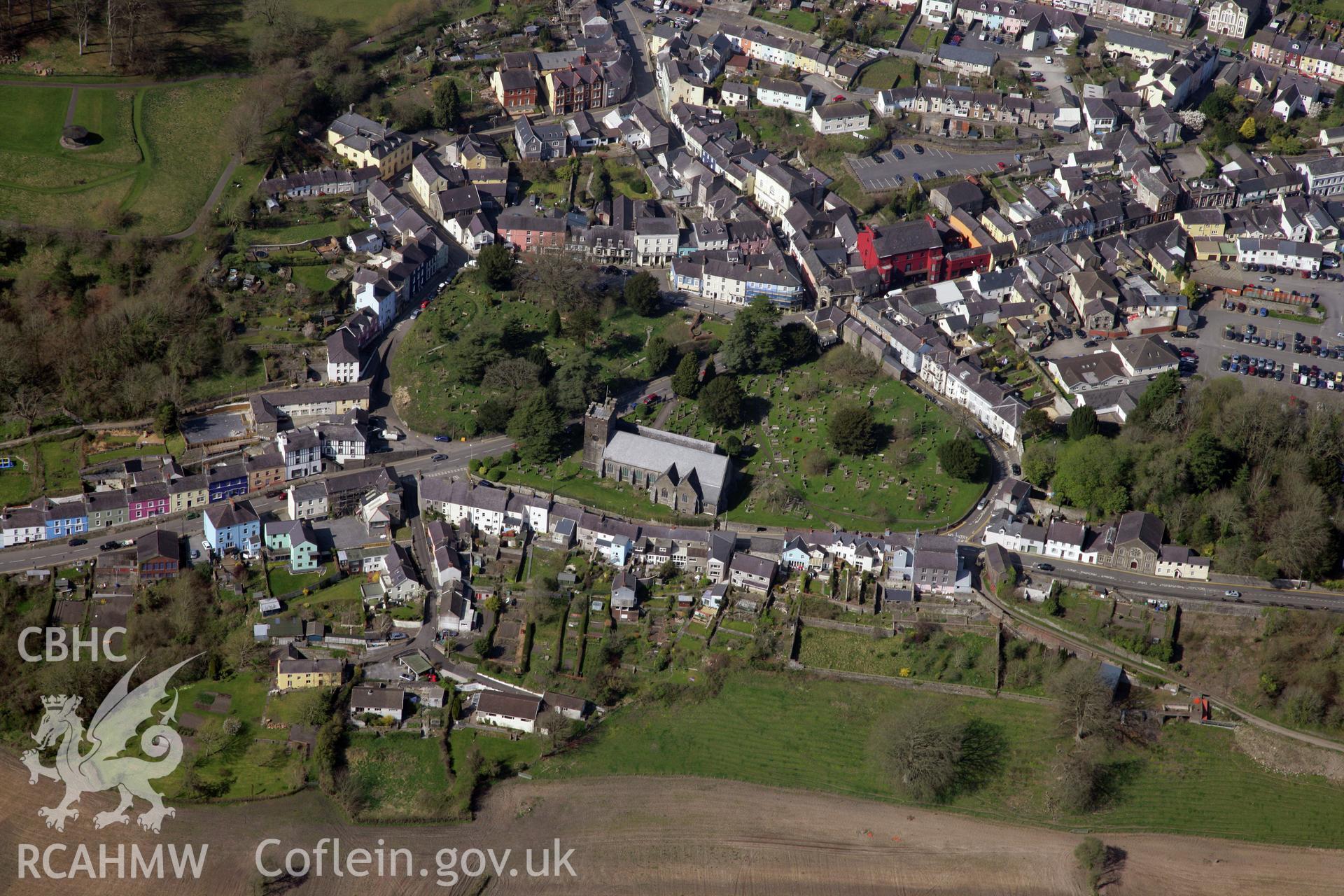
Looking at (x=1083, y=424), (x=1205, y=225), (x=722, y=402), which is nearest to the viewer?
(x=1083, y=424)

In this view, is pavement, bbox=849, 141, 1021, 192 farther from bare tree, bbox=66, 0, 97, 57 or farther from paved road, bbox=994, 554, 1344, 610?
bare tree, bbox=66, 0, 97, 57

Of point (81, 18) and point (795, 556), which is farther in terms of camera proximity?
point (81, 18)

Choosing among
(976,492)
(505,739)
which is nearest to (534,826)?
(505,739)

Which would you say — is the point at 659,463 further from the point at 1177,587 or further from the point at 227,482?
the point at 1177,587

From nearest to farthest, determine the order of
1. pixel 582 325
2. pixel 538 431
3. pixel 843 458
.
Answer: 1. pixel 538 431
2. pixel 843 458
3. pixel 582 325

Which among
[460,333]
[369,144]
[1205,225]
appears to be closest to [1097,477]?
[1205,225]

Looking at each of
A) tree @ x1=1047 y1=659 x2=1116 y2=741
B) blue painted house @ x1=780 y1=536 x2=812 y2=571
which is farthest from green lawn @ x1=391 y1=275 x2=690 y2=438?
tree @ x1=1047 y1=659 x2=1116 y2=741

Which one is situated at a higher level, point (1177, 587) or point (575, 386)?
point (575, 386)
